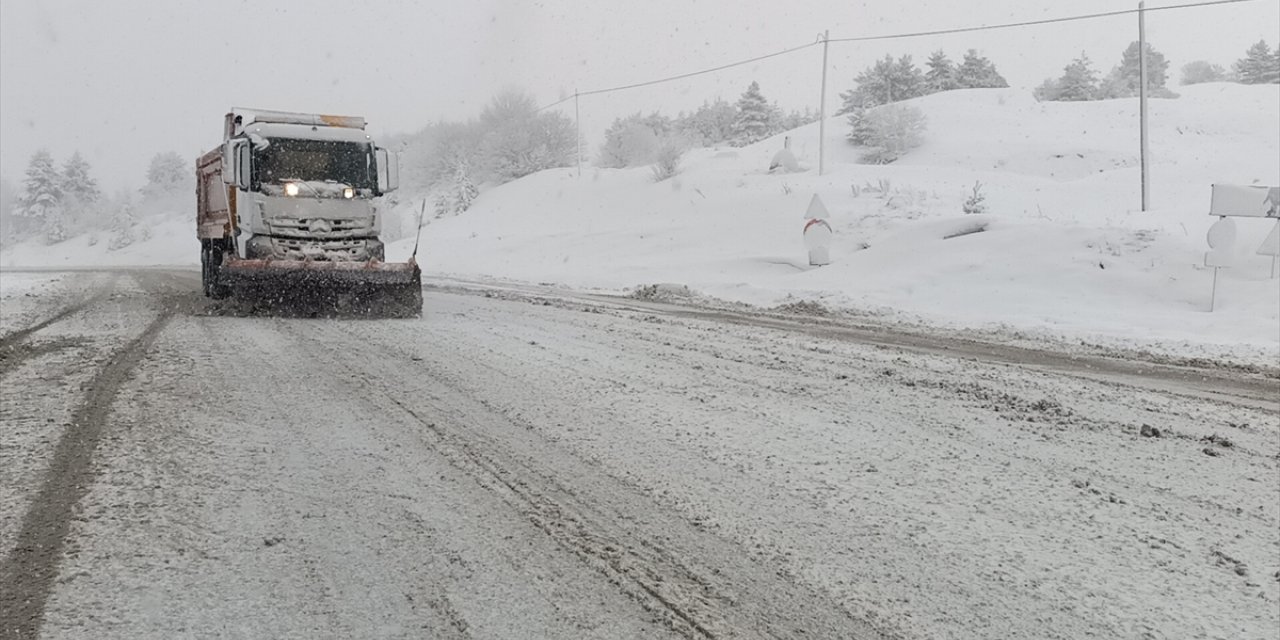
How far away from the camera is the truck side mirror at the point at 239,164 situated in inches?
451

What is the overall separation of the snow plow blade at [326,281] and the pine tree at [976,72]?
233ft

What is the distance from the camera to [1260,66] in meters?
68.9

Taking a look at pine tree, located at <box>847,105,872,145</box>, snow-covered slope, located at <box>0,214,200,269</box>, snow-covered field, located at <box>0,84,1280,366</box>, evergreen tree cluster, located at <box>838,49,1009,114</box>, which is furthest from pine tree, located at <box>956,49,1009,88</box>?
snow-covered slope, located at <box>0,214,200,269</box>

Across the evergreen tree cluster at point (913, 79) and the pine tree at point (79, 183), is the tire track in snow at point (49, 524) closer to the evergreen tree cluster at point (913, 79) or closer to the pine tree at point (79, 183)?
the evergreen tree cluster at point (913, 79)

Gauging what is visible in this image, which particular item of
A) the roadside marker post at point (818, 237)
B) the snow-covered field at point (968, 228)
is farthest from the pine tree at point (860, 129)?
the roadside marker post at point (818, 237)

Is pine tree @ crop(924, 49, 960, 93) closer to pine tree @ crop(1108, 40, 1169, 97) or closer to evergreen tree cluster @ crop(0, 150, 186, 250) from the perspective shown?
pine tree @ crop(1108, 40, 1169, 97)

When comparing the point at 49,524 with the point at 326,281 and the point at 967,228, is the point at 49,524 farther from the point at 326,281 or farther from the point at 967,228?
the point at 967,228

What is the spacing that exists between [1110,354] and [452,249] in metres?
30.5

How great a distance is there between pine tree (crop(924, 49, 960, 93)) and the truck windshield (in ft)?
214

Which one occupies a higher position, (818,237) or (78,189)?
(78,189)

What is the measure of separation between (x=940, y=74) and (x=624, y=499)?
74.2 m

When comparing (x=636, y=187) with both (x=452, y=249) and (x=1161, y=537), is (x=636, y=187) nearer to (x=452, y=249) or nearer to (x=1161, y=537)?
(x=452, y=249)

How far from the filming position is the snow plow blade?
11.1 metres

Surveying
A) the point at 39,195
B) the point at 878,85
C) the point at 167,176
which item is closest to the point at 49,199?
the point at 39,195
